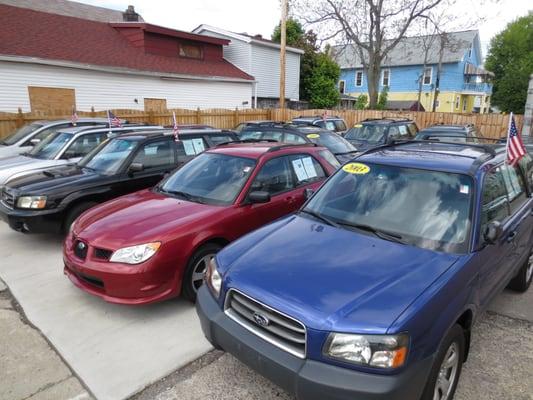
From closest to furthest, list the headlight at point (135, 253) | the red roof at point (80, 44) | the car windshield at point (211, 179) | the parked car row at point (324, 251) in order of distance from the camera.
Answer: the parked car row at point (324, 251) → the headlight at point (135, 253) → the car windshield at point (211, 179) → the red roof at point (80, 44)

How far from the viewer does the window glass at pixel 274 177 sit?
14.9 ft

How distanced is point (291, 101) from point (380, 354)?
25741 millimetres

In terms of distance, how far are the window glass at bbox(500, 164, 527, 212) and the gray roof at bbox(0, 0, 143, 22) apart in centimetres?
2827

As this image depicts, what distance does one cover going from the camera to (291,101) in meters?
26.5

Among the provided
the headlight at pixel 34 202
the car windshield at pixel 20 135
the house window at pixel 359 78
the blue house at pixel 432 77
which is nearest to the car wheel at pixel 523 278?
the headlight at pixel 34 202

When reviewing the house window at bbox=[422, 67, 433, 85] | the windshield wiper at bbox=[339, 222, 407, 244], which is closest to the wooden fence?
the windshield wiper at bbox=[339, 222, 407, 244]

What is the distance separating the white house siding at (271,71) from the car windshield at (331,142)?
53.5ft

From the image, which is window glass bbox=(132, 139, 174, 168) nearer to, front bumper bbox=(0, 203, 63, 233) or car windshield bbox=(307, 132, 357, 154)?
front bumper bbox=(0, 203, 63, 233)

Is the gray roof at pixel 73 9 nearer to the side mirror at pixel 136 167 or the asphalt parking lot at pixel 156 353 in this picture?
the side mirror at pixel 136 167

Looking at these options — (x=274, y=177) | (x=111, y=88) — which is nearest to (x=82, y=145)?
(x=274, y=177)

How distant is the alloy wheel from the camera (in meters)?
2.42

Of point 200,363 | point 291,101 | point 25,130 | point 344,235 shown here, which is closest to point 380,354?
point 344,235

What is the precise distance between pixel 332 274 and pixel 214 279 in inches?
36.2

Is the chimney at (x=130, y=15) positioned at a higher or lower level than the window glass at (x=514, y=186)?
higher
